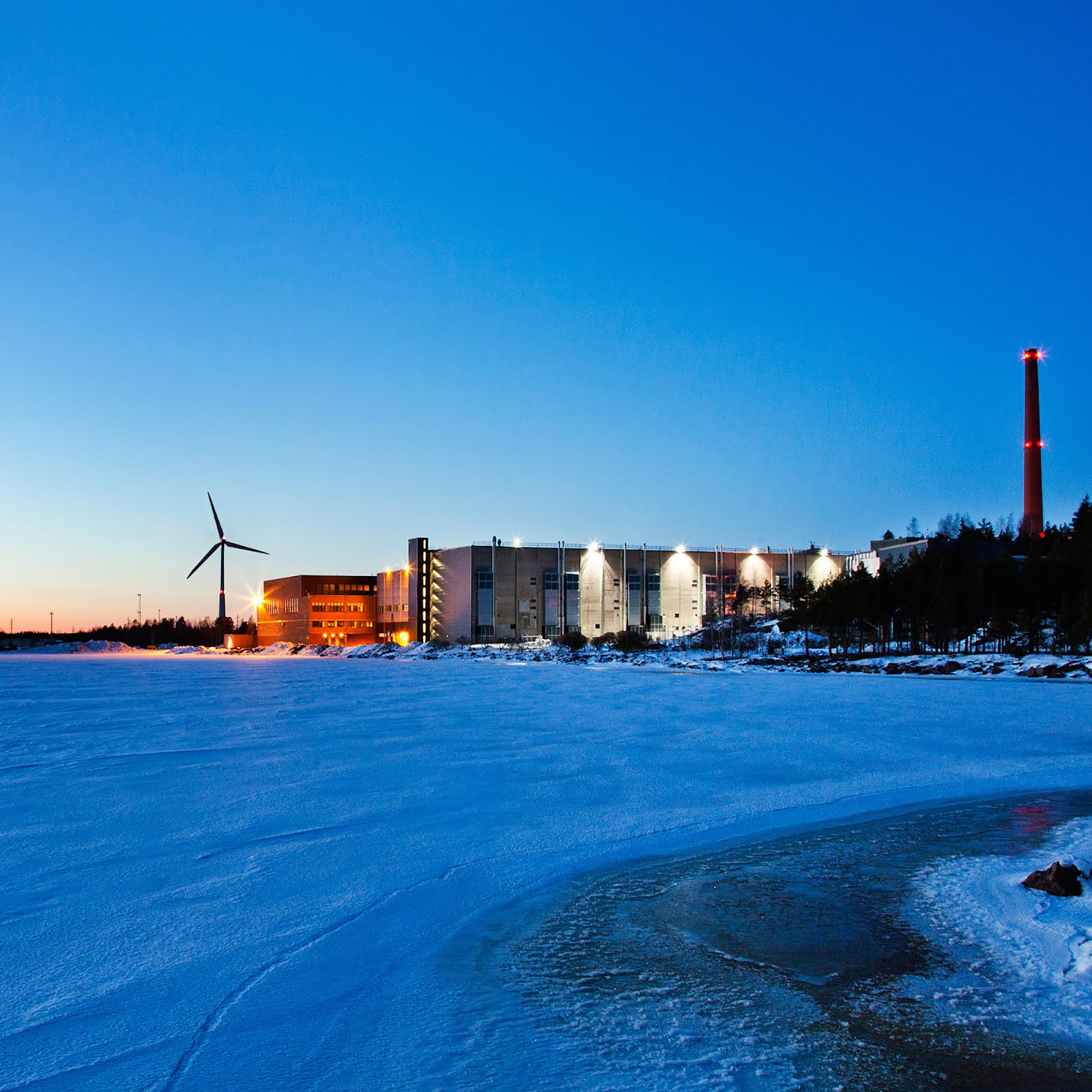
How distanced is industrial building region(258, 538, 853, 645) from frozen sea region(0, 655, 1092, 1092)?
7818 cm

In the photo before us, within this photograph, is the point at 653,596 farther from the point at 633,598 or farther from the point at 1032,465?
the point at 1032,465

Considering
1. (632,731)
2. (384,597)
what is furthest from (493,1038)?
(384,597)

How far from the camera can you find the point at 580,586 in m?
95.7

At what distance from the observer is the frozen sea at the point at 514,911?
4109mm

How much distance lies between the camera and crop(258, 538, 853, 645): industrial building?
92.9 metres

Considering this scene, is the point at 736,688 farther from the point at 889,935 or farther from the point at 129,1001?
the point at 129,1001

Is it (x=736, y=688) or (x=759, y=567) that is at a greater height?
(x=759, y=567)

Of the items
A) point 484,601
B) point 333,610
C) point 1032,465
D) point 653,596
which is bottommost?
point 333,610

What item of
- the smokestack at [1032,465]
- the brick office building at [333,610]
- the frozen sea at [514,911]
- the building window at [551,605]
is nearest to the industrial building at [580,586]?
the building window at [551,605]

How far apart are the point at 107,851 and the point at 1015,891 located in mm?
7329

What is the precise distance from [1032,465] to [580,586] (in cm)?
4597

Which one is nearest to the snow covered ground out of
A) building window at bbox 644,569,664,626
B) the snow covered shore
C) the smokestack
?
the snow covered shore

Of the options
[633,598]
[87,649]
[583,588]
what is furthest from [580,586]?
[87,649]

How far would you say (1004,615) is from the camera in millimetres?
50719
